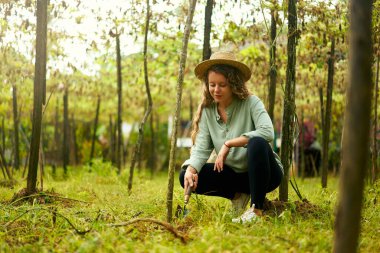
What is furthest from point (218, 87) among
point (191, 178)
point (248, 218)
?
point (248, 218)

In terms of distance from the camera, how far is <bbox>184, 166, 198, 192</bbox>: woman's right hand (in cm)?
421

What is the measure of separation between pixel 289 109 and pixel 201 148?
3.55 feet

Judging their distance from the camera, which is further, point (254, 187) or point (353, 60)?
point (254, 187)

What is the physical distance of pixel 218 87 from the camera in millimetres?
4281

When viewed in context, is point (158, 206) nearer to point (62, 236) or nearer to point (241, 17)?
point (62, 236)

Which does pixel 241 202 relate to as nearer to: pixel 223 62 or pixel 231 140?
pixel 231 140

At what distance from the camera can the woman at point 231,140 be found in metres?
4.00

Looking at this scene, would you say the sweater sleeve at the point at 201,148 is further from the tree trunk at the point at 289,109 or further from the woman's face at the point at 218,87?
the tree trunk at the point at 289,109

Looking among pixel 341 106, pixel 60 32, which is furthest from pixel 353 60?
pixel 341 106

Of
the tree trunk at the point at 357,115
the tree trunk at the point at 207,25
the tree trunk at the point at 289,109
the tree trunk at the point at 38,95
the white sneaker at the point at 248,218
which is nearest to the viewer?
the tree trunk at the point at 357,115

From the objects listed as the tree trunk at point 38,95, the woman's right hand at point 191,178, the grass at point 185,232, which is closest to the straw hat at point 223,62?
the woman's right hand at point 191,178

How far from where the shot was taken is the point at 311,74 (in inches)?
369

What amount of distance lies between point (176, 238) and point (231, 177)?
3.95ft

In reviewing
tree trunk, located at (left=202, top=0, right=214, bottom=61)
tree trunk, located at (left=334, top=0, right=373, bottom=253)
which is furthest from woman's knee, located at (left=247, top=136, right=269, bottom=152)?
tree trunk, located at (left=202, top=0, right=214, bottom=61)
